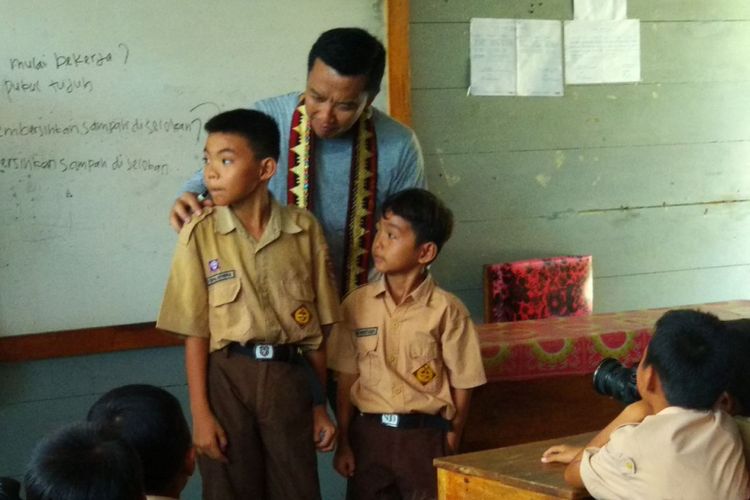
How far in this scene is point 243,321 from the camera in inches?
102

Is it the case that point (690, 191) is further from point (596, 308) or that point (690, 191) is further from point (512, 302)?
point (512, 302)

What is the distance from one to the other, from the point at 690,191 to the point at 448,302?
79.7 inches

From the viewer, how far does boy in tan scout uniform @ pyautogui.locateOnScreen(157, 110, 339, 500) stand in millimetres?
2594

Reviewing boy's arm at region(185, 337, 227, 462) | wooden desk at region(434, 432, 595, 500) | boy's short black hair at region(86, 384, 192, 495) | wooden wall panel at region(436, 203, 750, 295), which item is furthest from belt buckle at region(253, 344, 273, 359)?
wooden wall panel at region(436, 203, 750, 295)

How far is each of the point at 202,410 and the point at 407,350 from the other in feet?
1.89

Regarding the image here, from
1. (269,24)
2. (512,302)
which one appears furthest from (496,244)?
(269,24)

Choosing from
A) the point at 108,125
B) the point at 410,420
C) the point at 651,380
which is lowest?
the point at 410,420

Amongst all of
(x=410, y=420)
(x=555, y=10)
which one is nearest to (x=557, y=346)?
(x=410, y=420)

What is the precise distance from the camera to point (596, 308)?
442 centimetres

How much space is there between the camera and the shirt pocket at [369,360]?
288 centimetres

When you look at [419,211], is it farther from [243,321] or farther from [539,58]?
[539,58]

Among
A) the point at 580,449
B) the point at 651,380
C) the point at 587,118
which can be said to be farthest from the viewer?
the point at 587,118

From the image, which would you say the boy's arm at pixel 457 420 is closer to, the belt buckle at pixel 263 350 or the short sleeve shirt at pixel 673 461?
the belt buckle at pixel 263 350

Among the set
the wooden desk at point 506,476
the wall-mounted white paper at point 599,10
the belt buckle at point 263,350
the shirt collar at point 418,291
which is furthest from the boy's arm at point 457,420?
the wall-mounted white paper at point 599,10
